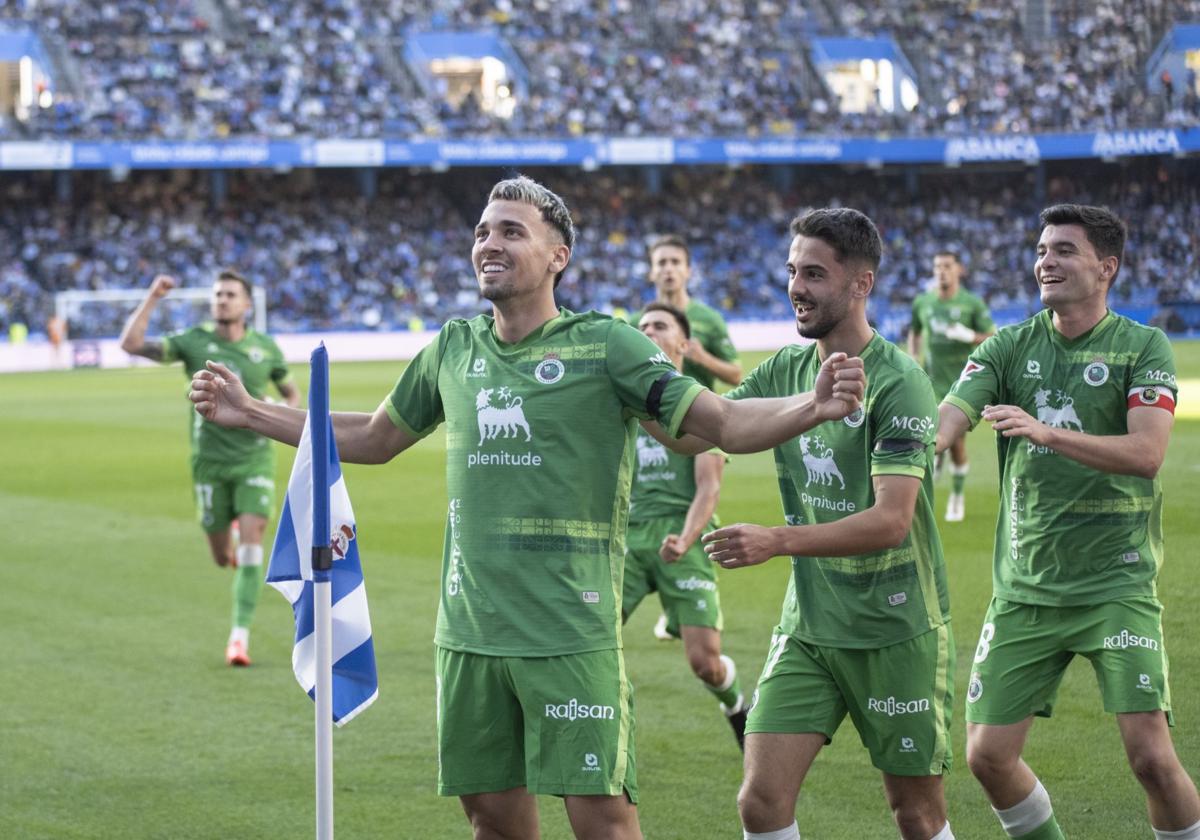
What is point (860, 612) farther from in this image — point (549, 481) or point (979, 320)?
point (979, 320)

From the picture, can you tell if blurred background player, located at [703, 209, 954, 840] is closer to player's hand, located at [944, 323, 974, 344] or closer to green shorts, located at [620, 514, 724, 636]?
green shorts, located at [620, 514, 724, 636]

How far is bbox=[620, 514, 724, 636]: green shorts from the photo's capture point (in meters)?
7.70

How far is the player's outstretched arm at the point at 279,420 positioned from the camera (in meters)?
4.63

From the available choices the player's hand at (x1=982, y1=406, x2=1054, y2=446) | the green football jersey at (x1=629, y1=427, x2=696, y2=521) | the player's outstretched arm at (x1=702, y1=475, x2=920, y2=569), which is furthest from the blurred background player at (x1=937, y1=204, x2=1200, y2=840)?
the green football jersey at (x1=629, y1=427, x2=696, y2=521)

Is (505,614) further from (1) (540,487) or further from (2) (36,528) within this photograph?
(2) (36,528)

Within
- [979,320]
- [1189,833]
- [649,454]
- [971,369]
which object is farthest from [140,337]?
[979,320]

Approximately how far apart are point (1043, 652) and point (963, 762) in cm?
214

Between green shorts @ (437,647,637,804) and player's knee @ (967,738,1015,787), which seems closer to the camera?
green shorts @ (437,647,637,804)

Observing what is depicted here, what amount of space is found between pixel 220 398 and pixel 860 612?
6.50 feet

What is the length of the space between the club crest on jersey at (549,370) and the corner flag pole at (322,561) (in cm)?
58

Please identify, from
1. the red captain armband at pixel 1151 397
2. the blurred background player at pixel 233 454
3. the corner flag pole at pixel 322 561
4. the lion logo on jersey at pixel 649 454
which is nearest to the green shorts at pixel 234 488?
the blurred background player at pixel 233 454

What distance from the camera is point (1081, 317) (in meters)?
5.43

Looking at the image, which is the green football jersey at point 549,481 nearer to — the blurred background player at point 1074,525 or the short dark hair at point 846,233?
the short dark hair at point 846,233

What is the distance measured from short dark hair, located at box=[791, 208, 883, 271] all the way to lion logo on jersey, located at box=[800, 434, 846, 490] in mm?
554
